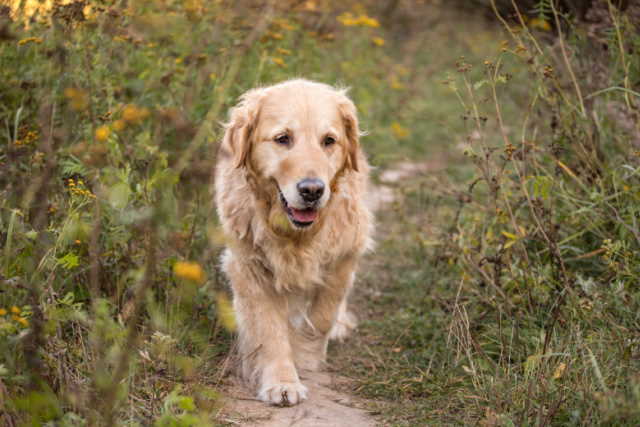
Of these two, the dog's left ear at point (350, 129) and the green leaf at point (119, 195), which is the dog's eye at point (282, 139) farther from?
the green leaf at point (119, 195)

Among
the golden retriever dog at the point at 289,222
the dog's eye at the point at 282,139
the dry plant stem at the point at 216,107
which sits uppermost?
the dry plant stem at the point at 216,107

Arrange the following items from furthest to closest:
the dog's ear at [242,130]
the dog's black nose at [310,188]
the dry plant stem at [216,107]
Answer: the dog's ear at [242,130] → the dog's black nose at [310,188] → the dry plant stem at [216,107]

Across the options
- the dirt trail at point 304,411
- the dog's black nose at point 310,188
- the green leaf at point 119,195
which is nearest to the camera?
the dirt trail at point 304,411

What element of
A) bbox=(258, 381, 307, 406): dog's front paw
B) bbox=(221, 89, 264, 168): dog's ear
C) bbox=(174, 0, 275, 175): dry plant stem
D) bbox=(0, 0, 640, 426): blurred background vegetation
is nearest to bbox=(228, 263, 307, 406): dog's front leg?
bbox=(258, 381, 307, 406): dog's front paw

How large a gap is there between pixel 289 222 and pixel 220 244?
35cm

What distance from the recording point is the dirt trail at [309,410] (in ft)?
9.10

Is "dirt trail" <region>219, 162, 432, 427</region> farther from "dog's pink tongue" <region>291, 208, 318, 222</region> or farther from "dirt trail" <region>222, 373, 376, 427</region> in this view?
"dog's pink tongue" <region>291, 208, 318, 222</region>

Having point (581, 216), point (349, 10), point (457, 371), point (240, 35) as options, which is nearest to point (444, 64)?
point (349, 10)

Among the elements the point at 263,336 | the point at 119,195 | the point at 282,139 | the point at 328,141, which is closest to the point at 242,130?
the point at 282,139

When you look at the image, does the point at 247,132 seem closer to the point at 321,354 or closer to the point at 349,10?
the point at 321,354

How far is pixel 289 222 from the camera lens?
3289 mm

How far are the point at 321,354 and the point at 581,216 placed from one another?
153cm

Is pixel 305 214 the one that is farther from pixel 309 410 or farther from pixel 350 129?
pixel 309 410

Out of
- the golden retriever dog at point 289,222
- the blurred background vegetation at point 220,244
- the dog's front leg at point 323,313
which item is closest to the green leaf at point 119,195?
the blurred background vegetation at point 220,244
